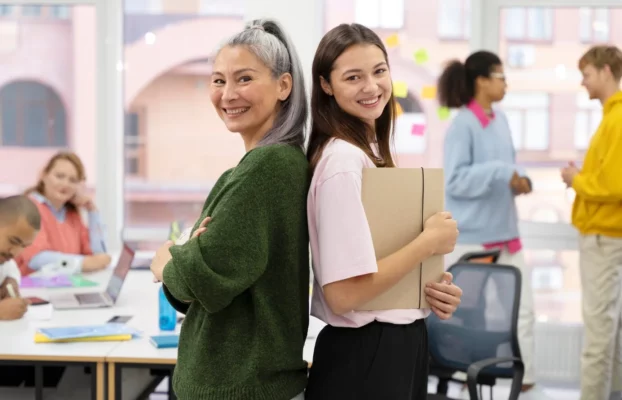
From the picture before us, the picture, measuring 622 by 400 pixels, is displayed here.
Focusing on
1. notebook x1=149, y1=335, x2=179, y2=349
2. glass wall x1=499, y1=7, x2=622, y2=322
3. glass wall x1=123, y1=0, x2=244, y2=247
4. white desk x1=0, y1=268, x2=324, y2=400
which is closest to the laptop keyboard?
A: white desk x1=0, y1=268, x2=324, y2=400

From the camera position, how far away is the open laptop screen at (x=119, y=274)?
3.34 m

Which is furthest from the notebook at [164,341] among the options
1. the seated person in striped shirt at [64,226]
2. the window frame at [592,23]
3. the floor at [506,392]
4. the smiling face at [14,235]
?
the window frame at [592,23]

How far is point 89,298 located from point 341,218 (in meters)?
2.07

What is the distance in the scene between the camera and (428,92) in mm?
4805

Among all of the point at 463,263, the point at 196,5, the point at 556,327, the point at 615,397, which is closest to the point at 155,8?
the point at 196,5

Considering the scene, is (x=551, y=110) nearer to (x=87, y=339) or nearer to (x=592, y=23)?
(x=592, y=23)

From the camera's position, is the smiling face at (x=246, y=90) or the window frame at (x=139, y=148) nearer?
the smiling face at (x=246, y=90)

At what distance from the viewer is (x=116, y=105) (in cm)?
498

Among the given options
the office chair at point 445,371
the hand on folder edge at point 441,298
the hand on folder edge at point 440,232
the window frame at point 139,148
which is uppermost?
the window frame at point 139,148

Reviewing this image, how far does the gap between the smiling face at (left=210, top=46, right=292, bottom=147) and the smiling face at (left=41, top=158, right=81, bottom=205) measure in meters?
2.74

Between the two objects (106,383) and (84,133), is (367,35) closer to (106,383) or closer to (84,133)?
(106,383)

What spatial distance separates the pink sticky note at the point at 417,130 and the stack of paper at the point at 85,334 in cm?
259

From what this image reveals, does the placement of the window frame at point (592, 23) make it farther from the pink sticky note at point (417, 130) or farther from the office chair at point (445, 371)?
the office chair at point (445, 371)

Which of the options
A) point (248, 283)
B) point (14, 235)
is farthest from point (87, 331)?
point (248, 283)
